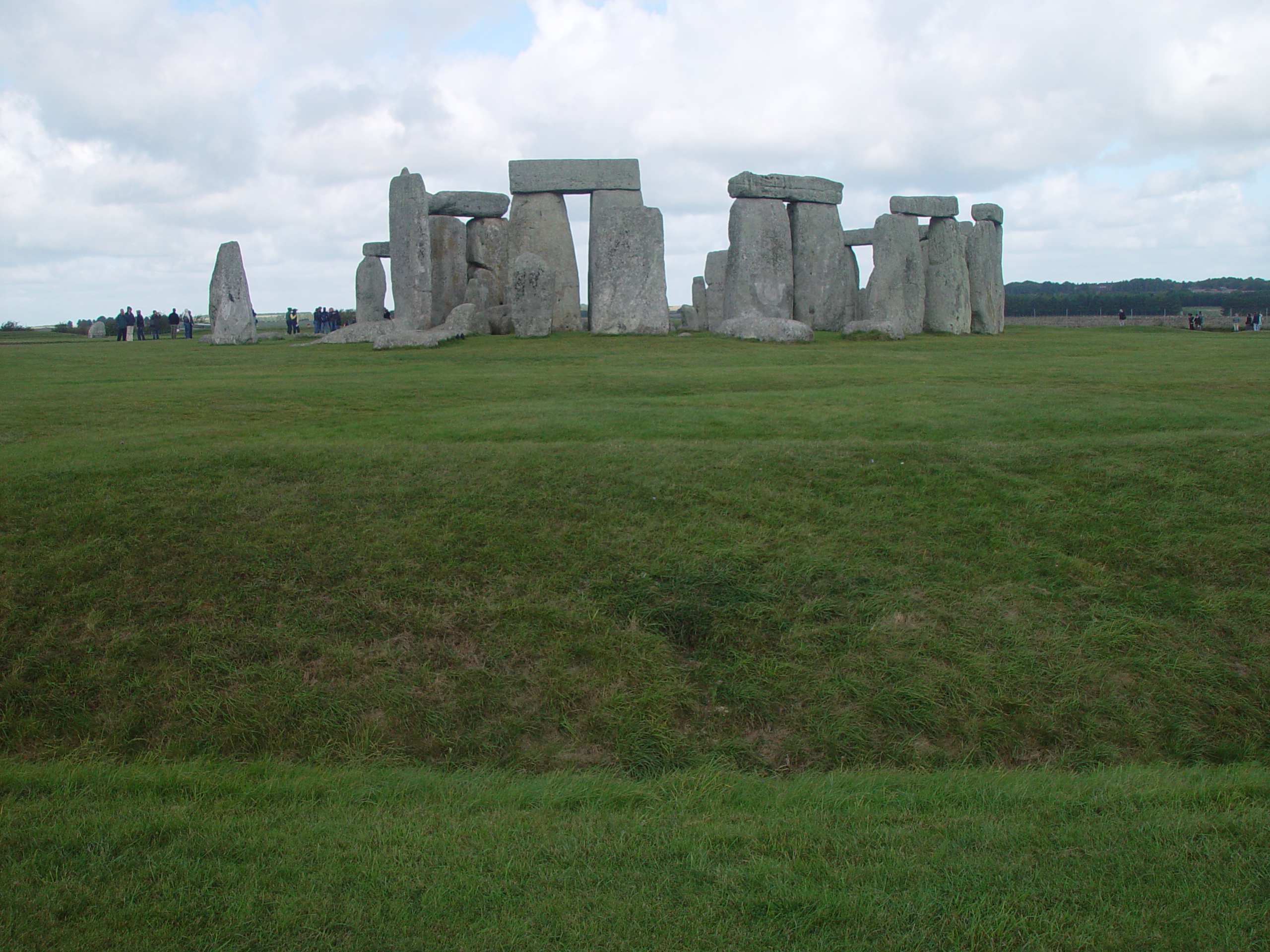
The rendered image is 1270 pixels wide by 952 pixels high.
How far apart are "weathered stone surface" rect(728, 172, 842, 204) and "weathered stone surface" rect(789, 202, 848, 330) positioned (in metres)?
0.26

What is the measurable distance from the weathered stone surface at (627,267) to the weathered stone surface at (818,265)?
4.43 meters

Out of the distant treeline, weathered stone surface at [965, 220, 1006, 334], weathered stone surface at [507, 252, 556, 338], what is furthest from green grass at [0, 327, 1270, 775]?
the distant treeline

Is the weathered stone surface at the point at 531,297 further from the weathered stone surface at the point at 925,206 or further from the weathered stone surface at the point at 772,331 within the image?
the weathered stone surface at the point at 925,206

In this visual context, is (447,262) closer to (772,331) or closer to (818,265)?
(772,331)

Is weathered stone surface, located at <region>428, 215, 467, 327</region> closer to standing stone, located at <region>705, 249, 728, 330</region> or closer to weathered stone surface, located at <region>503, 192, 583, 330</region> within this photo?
weathered stone surface, located at <region>503, 192, 583, 330</region>

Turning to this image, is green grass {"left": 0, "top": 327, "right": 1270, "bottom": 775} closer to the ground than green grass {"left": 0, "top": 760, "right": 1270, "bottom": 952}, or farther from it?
farther from it

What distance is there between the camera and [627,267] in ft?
78.2

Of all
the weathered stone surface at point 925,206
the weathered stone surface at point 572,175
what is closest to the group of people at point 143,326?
the weathered stone surface at point 572,175

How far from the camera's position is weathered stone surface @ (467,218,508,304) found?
1041 inches

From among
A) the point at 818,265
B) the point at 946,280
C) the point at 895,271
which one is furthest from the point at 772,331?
the point at 946,280

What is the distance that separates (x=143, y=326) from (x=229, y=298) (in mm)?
6908

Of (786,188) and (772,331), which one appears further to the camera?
(786,188)

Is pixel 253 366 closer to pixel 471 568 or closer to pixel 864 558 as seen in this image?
pixel 471 568

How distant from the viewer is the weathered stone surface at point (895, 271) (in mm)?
25609
